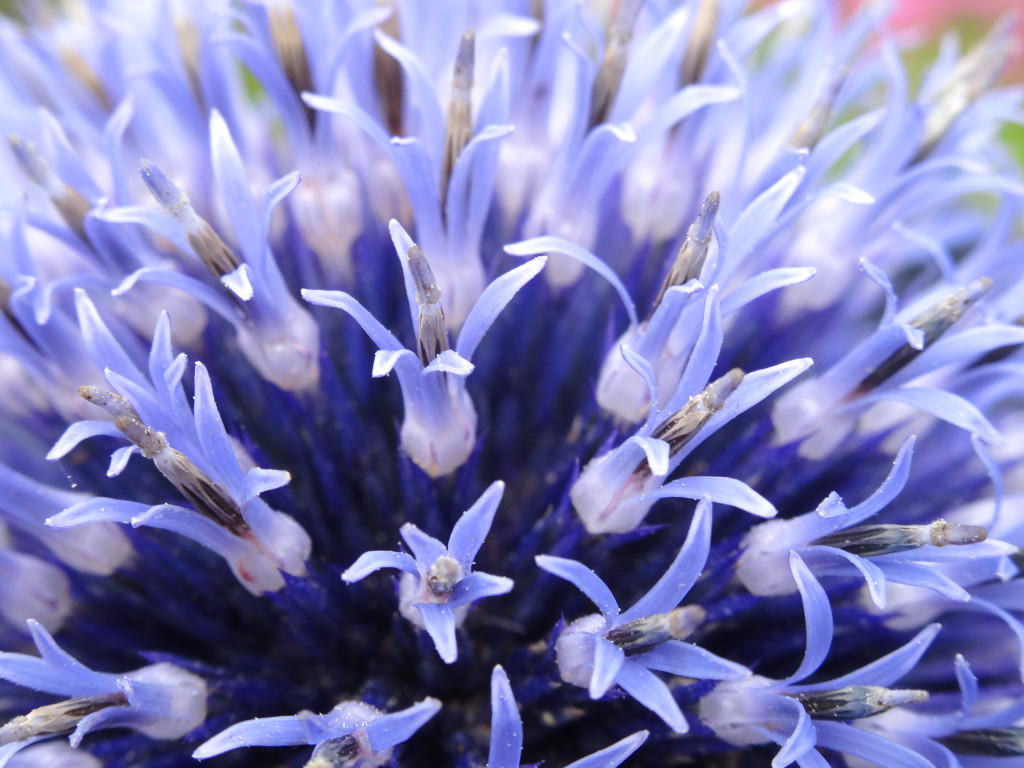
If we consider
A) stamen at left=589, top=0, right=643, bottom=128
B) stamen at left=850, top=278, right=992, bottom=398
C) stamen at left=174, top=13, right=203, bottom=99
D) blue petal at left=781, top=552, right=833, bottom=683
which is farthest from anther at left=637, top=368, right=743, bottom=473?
stamen at left=174, top=13, right=203, bottom=99

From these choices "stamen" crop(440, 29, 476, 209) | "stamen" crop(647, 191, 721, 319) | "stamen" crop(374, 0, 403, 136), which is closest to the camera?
"stamen" crop(647, 191, 721, 319)

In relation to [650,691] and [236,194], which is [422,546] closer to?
[650,691]

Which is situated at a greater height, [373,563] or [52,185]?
[52,185]

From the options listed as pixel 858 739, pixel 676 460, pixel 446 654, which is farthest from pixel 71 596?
pixel 858 739

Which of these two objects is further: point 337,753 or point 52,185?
point 52,185

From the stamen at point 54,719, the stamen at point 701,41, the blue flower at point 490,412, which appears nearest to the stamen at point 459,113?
the blue flower at point 490,412

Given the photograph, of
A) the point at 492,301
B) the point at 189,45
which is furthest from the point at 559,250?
the point at 189,45

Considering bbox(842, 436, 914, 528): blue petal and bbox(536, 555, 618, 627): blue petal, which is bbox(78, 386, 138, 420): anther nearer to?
bbox(536, 555, 618, 627): blue petal
